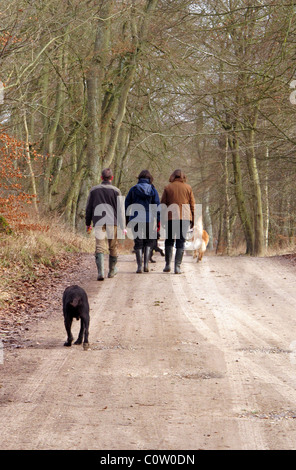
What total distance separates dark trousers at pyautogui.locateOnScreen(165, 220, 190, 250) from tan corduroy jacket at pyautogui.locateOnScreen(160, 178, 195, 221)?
103 mm

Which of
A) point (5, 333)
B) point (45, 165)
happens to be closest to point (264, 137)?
point (45, 165)

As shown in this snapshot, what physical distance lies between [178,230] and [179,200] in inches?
24.4

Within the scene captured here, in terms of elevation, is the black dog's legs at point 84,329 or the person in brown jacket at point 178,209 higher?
the person in brown jacket at point 178,209

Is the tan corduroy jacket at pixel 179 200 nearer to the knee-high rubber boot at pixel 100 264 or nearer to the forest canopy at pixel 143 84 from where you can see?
the knee-high rubber boot at pixel 100 264

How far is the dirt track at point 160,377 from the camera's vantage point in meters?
4.48

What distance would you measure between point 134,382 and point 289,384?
1425 mm

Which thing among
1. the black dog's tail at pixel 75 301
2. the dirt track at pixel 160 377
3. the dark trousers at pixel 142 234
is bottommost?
the dirt track at pixel 160 377

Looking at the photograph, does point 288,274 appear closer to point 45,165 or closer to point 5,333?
point 5,333

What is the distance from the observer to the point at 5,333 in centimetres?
822

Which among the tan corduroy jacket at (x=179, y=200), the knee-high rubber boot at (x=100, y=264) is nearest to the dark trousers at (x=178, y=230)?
the tan corduroy jacket at (x=179, y=200)

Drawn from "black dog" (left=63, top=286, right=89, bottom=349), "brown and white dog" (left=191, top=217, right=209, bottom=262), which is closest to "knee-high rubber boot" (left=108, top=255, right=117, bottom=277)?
"brown and white dog" (left=191, top=217, right=209, bottom=262)

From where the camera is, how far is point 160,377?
6.07 metres

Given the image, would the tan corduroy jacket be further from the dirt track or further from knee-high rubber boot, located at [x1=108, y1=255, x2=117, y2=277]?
the dirt track

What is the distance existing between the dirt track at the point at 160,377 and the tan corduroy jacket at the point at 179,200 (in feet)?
8.66
